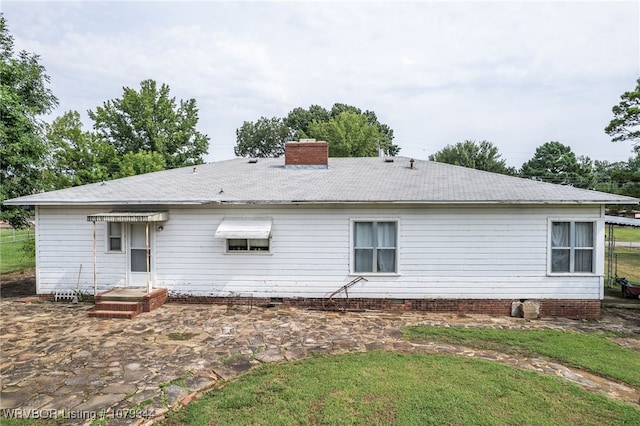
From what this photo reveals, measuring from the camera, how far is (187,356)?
603 cm

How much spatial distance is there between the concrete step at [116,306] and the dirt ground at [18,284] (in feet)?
12.1

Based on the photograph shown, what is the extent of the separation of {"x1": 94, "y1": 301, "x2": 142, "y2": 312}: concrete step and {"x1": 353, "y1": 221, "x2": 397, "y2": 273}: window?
5.63 meters

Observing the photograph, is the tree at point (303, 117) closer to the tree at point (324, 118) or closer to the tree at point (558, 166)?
the tree at point (324, 118)

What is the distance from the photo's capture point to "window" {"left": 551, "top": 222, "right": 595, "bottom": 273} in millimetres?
8844

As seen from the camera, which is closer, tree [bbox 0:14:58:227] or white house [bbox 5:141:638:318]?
white house [bbox 5:141:638:318]

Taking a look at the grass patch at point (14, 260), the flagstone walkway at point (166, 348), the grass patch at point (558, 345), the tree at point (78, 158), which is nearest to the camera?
the flagstone walkway at point (166, 348)

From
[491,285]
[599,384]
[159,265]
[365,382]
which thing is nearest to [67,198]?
[159,265]

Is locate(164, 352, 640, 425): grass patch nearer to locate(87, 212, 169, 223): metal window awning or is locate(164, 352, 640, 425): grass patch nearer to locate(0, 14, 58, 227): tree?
locate(87, 212, 169, 223): metal window awning

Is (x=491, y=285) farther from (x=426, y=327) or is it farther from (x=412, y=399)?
(x=412, y=399)

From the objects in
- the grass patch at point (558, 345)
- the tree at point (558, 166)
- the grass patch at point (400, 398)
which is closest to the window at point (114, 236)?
the grass patch at point (400, 398)

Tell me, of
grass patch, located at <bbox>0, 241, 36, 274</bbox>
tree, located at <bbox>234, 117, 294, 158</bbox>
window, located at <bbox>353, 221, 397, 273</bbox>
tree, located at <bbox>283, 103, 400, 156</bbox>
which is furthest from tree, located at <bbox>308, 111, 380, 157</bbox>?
window, located at <bbox>353, 221, 397, 273</bbox>

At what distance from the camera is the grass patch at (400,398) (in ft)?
13.7

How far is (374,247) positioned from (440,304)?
7.46 feet

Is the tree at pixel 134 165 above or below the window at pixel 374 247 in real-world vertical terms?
above
